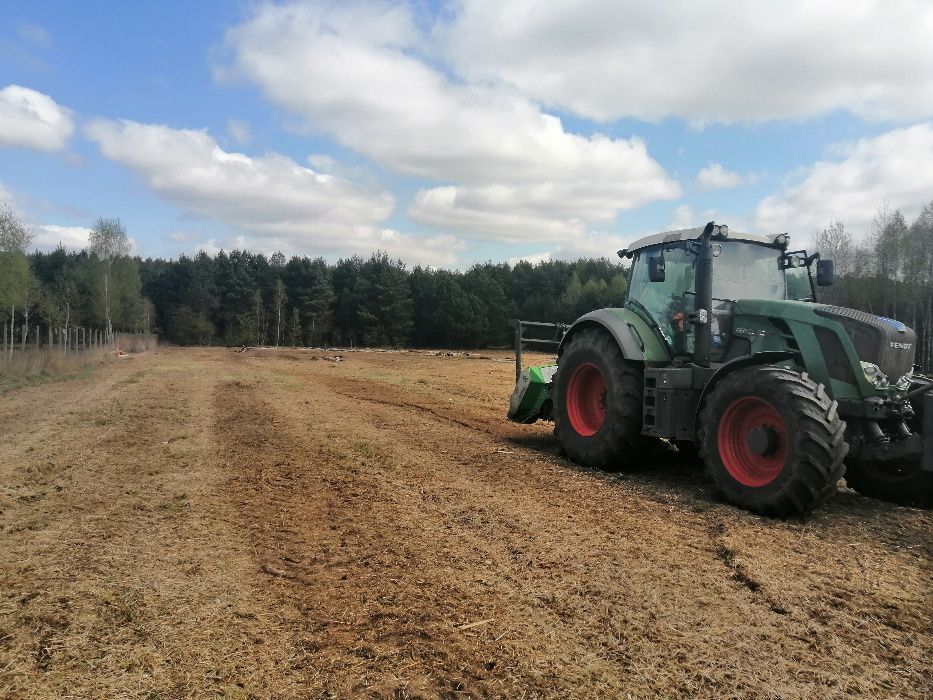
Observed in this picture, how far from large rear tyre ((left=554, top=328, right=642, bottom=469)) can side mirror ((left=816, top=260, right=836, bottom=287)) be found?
223 centimetres

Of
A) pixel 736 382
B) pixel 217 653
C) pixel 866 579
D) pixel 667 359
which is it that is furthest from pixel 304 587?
pixel 667 359

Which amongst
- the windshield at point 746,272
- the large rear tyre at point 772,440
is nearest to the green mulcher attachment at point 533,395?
Result: the windshield at point 746,272

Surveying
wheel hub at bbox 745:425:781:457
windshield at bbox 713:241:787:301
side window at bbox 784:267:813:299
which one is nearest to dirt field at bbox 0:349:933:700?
wheel hub at bbox 745:425:781:457

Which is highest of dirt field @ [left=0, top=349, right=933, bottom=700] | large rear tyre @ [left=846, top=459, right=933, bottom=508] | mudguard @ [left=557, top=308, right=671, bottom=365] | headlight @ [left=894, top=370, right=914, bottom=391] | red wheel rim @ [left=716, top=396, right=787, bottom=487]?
mudguard @ [left=557, top=308, right=671, bottom=365]

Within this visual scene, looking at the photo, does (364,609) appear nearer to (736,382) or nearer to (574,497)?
(574,497)

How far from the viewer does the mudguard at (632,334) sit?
23.2ft

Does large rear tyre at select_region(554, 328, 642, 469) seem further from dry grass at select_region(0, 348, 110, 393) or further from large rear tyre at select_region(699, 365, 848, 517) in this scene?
dry grass at select_region(0, 348, 110, 393)

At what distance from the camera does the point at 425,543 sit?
4.62m

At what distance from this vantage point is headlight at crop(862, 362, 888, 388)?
18.1 ft

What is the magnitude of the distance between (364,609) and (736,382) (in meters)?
3.73

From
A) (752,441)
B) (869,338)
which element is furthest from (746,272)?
(752,441)

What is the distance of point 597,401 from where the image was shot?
7.99 m

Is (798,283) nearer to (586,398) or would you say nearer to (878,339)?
(878,339)

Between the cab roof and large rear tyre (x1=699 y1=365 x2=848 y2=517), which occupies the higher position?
the cab roof
